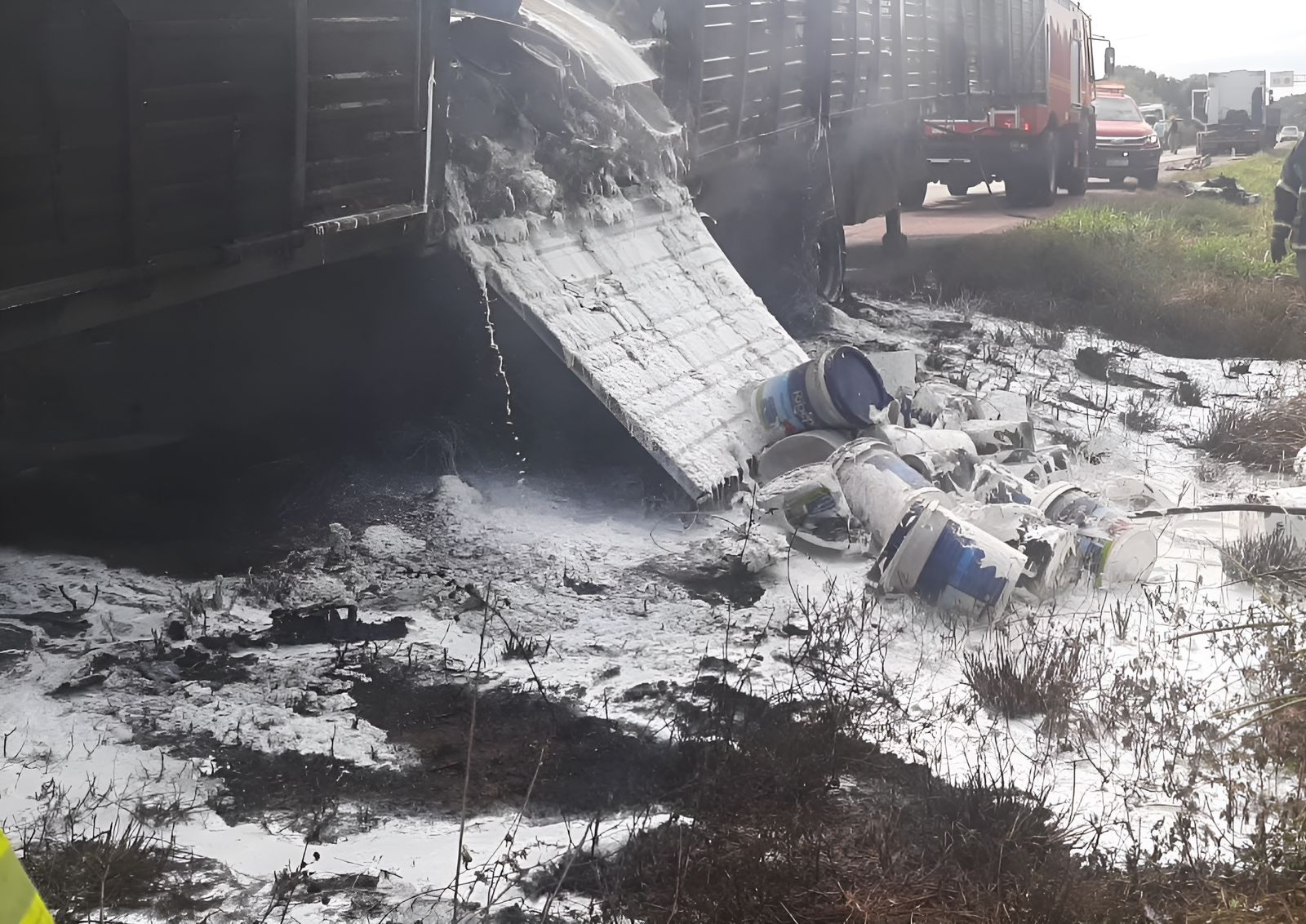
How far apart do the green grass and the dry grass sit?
2.68 meters

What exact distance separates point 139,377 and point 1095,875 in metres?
4.98

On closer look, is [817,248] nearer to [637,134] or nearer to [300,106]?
[637,134]

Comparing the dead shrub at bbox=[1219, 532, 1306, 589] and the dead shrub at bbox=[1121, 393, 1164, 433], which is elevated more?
the dead shrub at bbox=[1121, 393, 1164, 433]

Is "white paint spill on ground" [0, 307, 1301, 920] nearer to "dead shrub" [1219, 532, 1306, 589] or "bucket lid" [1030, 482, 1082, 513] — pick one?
"dead shrub" [1219, 532, 1306, 589]

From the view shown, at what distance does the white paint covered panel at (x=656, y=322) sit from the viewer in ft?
18.6

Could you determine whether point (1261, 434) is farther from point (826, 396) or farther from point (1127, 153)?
point (1127, 153)

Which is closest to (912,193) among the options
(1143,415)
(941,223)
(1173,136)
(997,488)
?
(941,223)

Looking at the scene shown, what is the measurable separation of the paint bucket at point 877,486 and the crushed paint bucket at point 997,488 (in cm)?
33

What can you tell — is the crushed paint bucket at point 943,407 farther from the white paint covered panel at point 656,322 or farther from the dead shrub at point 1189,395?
the dead shrub at point 1189,395

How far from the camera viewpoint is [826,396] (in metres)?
5.77

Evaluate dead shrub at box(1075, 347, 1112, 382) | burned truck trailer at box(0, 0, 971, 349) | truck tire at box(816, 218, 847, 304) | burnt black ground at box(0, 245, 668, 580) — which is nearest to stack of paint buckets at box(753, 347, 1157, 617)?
burnt black ground at box(0, 245, 668, 580)

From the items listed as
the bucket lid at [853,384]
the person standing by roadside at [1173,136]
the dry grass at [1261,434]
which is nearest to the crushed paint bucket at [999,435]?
the bucket lid at [853,384]

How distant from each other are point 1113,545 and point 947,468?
0.98 meters

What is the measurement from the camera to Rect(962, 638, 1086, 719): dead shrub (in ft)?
12.5
